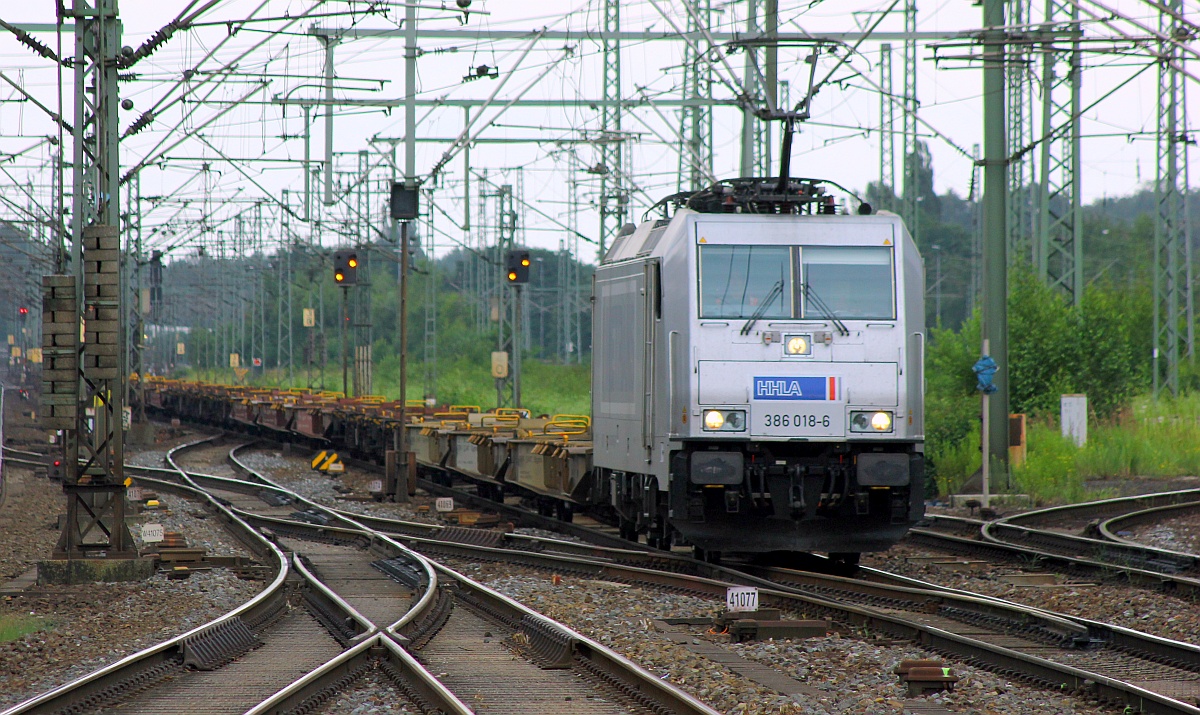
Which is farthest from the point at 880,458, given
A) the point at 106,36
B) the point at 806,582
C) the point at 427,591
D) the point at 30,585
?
the point at 106,36

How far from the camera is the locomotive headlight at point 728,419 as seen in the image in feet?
42.7

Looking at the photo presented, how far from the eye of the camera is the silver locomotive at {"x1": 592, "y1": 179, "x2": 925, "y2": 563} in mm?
13047

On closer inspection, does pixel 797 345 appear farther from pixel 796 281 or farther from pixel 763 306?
pixel 796 281

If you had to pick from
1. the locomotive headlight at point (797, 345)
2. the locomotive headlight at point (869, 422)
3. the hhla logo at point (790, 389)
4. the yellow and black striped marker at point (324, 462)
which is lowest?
the yellow and black striped marker at point (324, 462)

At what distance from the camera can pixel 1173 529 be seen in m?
17.6

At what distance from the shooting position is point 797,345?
13.2 meters

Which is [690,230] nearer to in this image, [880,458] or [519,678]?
[880,458]

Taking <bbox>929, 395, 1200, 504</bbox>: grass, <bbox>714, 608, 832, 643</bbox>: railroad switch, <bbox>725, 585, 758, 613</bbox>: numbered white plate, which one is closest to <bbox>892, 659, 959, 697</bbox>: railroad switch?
<bbox>714, 608, 832, 643</bbox>: railroad switch

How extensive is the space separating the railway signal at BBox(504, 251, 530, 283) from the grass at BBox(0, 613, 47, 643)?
1821 centimetres

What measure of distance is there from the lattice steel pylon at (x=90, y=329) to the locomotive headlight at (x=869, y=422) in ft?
23.9

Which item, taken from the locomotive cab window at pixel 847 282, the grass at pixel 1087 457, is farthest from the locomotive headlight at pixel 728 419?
the grass at pixel 1087 457

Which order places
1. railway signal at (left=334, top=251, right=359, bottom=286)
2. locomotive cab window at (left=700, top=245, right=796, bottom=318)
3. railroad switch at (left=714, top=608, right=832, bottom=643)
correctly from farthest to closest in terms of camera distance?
1. railway signal at (left=334, top=251, right=359, bottom=286)
2. locomotive cab window at (left=700, top=245, right=796, bottom=318)
3. railroad switch at (left=714, top=608, right=832, bottom=643)

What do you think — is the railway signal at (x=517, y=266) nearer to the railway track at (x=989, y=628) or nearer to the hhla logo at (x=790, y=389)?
the railway track at (x=989, y=628)

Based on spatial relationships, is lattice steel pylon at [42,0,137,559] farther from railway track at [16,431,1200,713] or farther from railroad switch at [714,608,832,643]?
railroad switch at [714,608,832,643]
